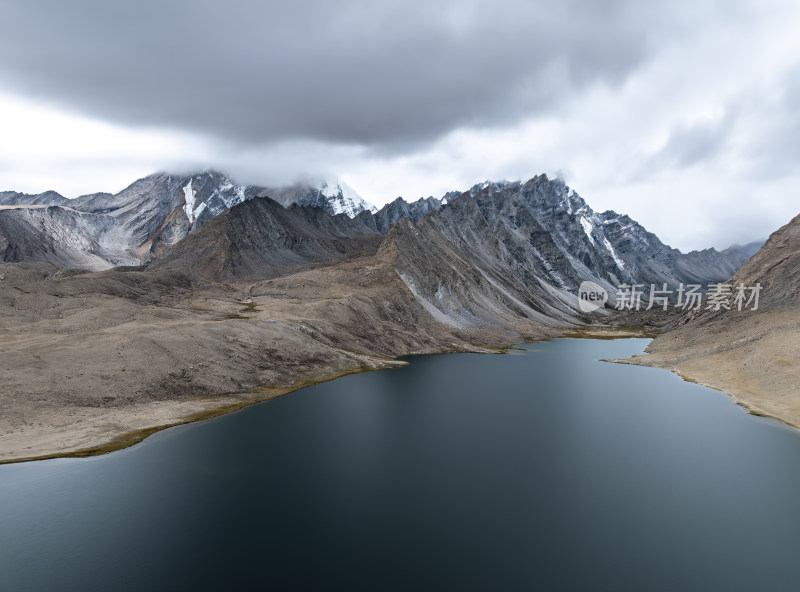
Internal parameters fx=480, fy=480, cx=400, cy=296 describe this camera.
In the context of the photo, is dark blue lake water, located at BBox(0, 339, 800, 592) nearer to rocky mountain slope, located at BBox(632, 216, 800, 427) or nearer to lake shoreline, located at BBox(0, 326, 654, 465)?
lake shoreline, located at BBox(0, 326, 654, 465)

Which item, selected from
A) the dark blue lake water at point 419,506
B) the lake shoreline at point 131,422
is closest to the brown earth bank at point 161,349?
the lake shoreline at point 131,422

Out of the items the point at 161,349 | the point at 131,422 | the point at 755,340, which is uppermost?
the point at 755,340

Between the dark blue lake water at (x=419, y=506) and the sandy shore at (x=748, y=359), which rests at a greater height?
the sandy shore at (x=748, y=359)

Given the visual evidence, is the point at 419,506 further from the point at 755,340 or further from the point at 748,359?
the point at 755,340

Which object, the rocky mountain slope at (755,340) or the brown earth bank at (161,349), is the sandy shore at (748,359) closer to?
the rocky mountain slope at (755,340)

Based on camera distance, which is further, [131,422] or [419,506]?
[131,422]

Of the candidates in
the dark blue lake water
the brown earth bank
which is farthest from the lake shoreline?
the dark blue lake water

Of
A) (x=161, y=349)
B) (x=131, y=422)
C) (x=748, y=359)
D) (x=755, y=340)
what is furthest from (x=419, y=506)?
(x=755, y=340)

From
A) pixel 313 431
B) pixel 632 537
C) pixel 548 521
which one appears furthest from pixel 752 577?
pixel 313 431
